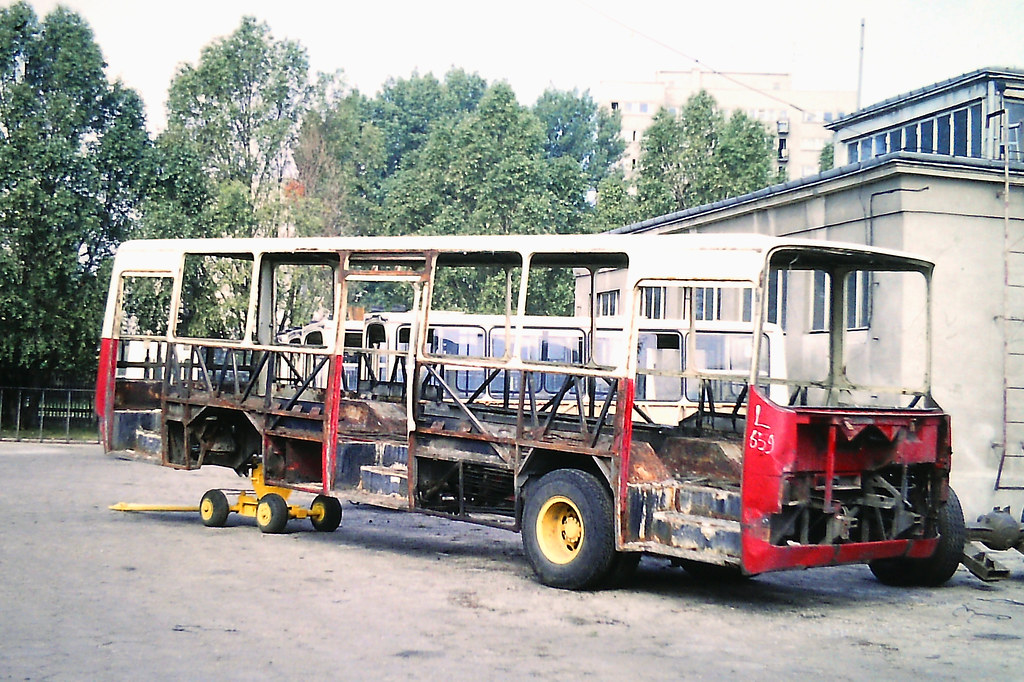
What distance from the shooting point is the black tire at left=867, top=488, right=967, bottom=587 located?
1023 cm

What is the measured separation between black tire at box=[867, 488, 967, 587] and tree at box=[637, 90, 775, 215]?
1323 inches

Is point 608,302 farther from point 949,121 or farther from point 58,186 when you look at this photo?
point 58,186

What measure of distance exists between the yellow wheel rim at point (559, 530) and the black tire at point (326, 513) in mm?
3818

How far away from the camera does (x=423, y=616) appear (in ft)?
28.0

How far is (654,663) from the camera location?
724 cm

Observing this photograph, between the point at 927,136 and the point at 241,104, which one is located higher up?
the point at 241,104

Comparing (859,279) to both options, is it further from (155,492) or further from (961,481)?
(155,492)

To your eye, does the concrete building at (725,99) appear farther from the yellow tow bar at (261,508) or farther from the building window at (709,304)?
the yellow tow bar at (261,508)

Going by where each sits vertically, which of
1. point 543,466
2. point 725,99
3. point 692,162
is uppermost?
point 725,99

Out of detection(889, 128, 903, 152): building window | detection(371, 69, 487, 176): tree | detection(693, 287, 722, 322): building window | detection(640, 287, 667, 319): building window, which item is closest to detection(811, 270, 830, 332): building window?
detection(693, 287, 722, 322): building window

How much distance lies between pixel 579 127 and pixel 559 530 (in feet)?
238

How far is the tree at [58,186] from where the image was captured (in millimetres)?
31672

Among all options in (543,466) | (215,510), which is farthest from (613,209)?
(543,466)

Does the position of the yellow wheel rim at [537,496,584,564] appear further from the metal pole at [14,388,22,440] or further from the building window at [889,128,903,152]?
the metal pole at [14,388,22,440]
